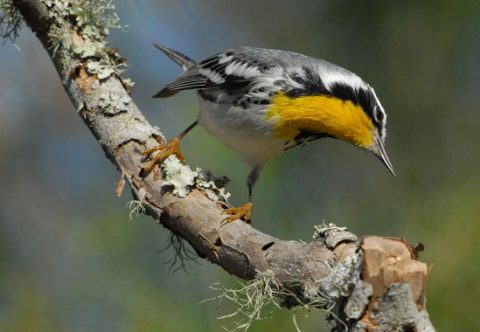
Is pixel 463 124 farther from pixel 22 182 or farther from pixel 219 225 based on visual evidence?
pixel 22 182

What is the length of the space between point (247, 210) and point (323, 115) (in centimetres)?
64

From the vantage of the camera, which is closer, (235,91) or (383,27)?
(235,91)

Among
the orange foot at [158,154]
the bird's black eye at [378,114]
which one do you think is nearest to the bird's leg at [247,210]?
the orange foot at [158,154]

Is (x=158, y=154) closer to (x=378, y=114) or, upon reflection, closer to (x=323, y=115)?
(x=323, y=115)

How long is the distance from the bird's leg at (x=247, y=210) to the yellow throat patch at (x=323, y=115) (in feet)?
1.35

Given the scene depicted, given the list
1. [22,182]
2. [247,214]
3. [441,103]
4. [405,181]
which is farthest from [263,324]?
[22,182]

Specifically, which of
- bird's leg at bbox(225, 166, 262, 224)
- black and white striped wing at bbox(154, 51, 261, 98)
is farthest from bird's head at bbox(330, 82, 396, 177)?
bird's leg at bbox(225, 166, 262, 224)

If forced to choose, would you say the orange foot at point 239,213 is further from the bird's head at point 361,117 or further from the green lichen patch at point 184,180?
the bird's head at point 361,117

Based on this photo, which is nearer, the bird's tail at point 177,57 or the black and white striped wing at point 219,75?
the black and white striped wing at point 219,75

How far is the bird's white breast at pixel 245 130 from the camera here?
3.87 metres

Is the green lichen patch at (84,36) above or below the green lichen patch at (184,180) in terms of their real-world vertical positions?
above

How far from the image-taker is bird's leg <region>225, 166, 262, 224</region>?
10.6ft

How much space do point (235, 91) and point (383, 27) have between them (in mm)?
1355

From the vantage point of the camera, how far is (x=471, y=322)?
3.53 metres
